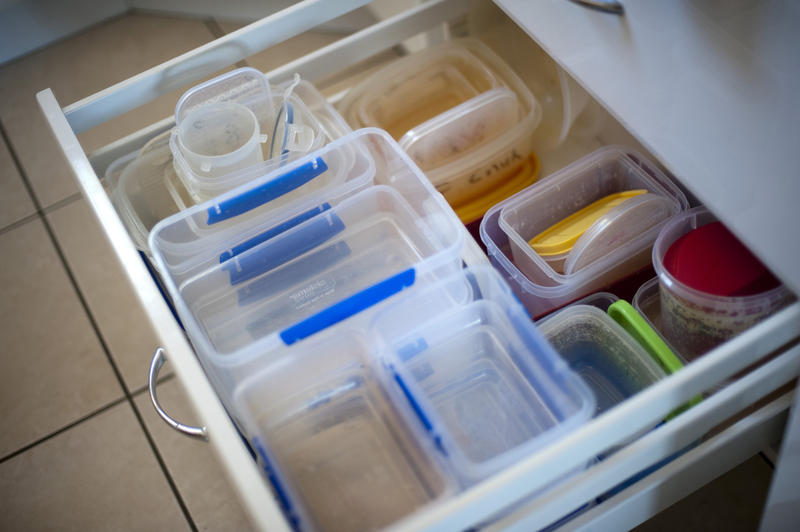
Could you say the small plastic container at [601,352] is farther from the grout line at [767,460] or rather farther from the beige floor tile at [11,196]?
the beige floor tile at [11,196]

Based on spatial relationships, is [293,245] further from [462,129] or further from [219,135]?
[462,129]

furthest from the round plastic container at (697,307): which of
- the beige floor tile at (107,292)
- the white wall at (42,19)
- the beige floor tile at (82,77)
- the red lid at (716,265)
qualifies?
the white wall at (42,19)

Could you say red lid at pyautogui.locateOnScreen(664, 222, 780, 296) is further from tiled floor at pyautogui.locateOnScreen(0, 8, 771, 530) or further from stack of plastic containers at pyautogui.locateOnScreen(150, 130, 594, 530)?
tiled floor at pyautogui.locateOnScreen(0, 8, 771, 530)

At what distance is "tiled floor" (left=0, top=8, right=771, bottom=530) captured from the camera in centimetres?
122

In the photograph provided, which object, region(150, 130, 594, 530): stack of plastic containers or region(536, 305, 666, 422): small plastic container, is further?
region(536, 305, 666, 422): small plastic container

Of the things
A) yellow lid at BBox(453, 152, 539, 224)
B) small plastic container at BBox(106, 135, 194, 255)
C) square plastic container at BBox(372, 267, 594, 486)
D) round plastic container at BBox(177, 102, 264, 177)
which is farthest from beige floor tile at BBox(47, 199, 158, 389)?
square plastic container at BBox(372, 267, 594, 486)

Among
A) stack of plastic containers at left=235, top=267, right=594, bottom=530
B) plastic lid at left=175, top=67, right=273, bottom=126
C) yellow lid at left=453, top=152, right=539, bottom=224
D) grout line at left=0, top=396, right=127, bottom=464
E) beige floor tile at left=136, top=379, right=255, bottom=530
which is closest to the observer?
stack of plastic containers at left=235, top=267, right=594, bottom=530

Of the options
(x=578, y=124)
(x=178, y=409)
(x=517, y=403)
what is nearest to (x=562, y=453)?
(x=517, y=403)

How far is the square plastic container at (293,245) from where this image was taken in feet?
2.60

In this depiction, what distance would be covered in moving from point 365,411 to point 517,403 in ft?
0.49

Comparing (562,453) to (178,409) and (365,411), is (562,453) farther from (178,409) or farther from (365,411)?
(178,409)

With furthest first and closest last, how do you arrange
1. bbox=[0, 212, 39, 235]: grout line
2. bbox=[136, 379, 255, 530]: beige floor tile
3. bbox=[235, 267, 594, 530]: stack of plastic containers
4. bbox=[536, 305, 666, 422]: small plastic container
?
1. bbox=[0, 212, 39, 235]: grout line
2. bbox=[136, 379, 255, 530]: beige floor tile
3. bbox=[536, 305, 666, 422]: small plastic container
4. bbox=[235, 267, 594, 530]: stack of plastic containers

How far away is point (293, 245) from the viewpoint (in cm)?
83

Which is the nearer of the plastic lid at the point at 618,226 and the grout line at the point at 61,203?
the plastic lid at the point at 618,226
